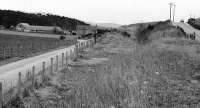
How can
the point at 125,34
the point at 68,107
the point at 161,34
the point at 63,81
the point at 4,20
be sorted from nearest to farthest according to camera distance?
the point at 68,107, the point at 63,81, the point at 161,34, the point at 125,34, the point at 4,20

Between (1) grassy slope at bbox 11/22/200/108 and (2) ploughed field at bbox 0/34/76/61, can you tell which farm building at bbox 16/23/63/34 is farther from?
(1) grassy slope at bbox 11/22/200/108

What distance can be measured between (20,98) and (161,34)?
166ft

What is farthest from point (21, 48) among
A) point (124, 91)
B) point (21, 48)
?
point (124, 91)

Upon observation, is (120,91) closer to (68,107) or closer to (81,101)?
(81,101)

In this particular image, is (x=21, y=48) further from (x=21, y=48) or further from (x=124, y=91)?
(x=124, y=91)

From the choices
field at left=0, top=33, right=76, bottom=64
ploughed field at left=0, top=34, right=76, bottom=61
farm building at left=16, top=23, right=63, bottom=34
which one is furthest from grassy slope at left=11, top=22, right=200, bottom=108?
farm building at left=16, top=23, right=63, bottom=34

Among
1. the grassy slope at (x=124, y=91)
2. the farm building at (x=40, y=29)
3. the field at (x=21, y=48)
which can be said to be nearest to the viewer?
the grassy slope at (x=124, y=91)

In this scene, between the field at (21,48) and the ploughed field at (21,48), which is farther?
the ploughed field at (21,48)

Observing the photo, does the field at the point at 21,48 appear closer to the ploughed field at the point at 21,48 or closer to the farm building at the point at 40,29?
the ploughed field at the point at 21,48

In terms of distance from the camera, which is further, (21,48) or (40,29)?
(40,29)

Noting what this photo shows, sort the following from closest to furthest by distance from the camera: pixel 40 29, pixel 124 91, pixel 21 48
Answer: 1. pixel 124 91
2. pixel 21 48
3. pixel 40 29

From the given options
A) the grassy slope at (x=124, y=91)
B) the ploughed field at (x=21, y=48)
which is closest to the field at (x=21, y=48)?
the ploughed field at (x=21, y=48)

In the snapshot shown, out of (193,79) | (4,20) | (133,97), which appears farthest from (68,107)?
(4,20)

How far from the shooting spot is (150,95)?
1145 centimetres
